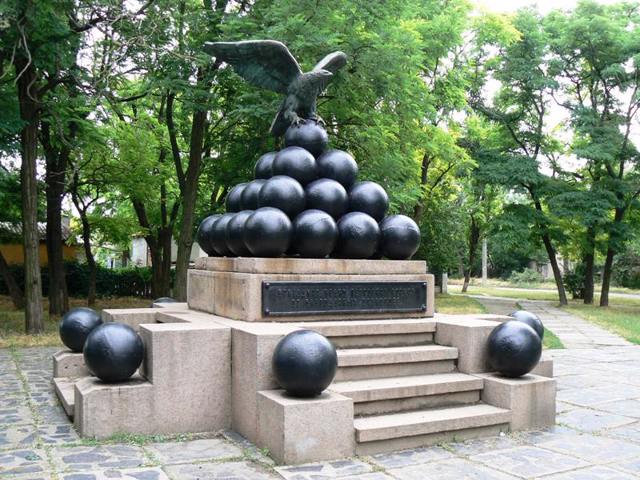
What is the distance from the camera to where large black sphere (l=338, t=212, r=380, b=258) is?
7.70m

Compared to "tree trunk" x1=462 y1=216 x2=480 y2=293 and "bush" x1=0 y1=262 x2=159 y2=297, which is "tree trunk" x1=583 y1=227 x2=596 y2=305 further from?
"bush" x1=0 y1=262 x2=159 y2=297

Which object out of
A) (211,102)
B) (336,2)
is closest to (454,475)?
(336,2)

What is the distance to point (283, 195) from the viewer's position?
7.55 m

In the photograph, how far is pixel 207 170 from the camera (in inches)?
760

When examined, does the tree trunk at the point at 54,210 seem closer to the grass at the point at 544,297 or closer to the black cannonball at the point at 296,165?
the black cannonball at the point at 296,165

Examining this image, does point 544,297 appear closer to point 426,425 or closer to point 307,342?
point 426,425

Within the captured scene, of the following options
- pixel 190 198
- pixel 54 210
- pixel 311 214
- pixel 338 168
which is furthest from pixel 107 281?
pixel 311 214

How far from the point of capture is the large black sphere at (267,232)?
7.18 metres

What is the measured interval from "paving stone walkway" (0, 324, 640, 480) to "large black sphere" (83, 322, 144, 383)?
25.9 inches

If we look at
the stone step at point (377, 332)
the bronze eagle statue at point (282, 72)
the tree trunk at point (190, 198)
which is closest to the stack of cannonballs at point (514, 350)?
the stone step at point (377, 332)

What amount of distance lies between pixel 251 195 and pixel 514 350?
3800 mm

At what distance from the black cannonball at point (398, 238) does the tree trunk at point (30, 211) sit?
9.53m

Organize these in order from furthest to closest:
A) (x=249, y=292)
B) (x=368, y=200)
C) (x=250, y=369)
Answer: (x=368, y=200) → (x=249, y=292) → (x=250, y=369)

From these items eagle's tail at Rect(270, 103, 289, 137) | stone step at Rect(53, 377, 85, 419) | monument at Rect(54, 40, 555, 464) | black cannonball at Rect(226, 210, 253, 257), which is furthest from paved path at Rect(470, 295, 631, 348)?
stone step at Rect(53, 377, 85, 419)
